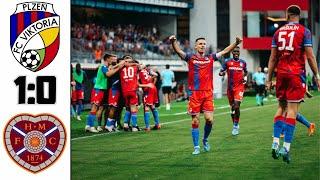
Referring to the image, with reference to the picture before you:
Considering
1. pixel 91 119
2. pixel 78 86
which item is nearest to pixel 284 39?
pixel 91 119

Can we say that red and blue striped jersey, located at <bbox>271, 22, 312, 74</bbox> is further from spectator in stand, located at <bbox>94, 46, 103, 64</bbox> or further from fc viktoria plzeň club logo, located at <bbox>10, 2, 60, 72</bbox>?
spectator in stand, located at <bbox>94, 46, 103, 64</bbox>

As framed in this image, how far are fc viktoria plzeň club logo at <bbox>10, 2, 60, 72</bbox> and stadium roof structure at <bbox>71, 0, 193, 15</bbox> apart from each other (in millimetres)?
36611

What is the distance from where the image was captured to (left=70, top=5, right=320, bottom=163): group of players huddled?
10.4 m

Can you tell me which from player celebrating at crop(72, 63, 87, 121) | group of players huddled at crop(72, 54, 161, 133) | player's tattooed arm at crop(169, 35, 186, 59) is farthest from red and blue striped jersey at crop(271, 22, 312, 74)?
player celebrating at crop(72, 63, 87, 121)

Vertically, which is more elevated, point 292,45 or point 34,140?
point 292,45

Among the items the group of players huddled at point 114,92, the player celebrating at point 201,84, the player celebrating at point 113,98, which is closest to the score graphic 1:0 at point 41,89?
the player celebrating at point 201,84

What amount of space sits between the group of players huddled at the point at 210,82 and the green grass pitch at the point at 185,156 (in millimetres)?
476

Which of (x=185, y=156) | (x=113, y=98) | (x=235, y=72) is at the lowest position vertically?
(x=185, y=156)

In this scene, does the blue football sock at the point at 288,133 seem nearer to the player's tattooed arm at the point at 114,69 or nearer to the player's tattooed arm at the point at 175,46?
the player's tattooed arm at the point at 175,46

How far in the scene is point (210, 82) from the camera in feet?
42.3

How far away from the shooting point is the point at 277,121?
35.9ft

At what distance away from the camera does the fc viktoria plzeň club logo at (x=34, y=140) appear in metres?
5.22

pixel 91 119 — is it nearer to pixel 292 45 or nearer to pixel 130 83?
pixel 130 83

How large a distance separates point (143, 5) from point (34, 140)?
43.2 metres
